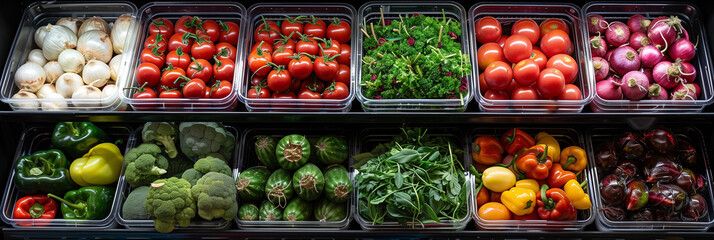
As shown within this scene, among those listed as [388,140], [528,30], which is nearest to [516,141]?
[528,30]

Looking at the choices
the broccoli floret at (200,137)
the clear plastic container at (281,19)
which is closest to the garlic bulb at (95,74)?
the broccoli floret at (200,137)

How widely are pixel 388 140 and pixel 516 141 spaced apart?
61 centimetres

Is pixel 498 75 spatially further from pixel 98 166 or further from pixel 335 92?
pixel 98 166

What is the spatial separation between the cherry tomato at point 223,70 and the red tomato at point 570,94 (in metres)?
1.38

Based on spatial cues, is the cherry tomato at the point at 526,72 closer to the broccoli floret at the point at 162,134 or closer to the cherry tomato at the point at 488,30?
the cherry tomato at the point at 488,30

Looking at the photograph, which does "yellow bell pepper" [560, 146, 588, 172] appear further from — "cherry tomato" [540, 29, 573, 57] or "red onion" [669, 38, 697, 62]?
"red onion" [669, 38, 697, 62]

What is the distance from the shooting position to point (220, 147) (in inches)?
96.6

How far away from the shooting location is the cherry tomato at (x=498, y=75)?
82.7 inches

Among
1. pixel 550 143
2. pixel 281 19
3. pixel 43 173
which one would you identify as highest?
pixel 281 19

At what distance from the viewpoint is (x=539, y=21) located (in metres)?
2.43

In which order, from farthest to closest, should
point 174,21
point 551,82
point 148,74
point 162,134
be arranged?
point 174,21 < point 162,134 < point 148,74 < point 551,82

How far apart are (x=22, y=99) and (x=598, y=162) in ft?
8.29

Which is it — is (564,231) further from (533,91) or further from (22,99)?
(22,99)

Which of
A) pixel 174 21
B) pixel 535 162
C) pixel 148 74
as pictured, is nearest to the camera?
pixel 148 74
